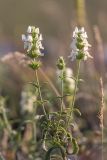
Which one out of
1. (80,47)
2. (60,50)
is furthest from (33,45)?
(60,50)

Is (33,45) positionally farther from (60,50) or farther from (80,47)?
(60,50)

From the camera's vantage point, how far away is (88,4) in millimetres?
8281

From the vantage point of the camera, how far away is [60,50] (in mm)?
5645

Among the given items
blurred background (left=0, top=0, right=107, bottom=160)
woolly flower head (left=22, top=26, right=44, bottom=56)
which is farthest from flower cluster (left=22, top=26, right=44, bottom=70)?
blurred background (left=0, top=0, right=107, bottom=160)

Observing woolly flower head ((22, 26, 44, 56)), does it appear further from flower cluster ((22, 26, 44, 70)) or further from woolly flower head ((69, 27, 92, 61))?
woolly flower head ((69, 27, 92, 61))

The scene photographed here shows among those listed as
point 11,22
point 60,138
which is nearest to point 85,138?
point 60,138

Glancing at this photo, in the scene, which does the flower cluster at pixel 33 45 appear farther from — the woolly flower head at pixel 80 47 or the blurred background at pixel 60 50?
the blurred background at pixel 60 50

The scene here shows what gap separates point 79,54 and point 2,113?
1186mm

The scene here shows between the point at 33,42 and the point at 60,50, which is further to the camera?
the point at 60,50

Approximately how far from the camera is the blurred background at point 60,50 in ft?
13.6

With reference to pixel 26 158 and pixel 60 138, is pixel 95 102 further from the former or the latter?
pixel 60 138

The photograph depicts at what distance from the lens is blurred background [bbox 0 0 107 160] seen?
4160mm

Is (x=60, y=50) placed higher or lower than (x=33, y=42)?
higher

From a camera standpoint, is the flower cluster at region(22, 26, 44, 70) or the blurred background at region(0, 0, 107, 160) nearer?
the flower cluster at region(22, 26, 44, 70)
